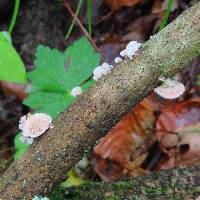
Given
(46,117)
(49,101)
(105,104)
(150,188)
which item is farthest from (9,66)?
(150,188)

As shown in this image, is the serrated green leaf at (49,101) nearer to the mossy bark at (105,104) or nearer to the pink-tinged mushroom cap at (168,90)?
the mossy bark at (105,104)

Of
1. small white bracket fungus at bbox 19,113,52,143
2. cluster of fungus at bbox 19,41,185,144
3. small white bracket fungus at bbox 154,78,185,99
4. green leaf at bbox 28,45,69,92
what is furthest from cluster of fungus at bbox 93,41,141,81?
green leaf at bbox 28,45,69,92

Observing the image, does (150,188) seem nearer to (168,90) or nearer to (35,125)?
(168,90)

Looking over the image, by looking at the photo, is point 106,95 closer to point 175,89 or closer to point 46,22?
point 175,89

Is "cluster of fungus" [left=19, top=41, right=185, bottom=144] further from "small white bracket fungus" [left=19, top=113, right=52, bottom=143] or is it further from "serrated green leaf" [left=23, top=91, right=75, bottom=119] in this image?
"serrated green leaf" [left=23, top=91, right=75, bottom=119]

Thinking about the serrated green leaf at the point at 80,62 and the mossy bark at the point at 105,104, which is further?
the serrated green leaf at the point at 80,62

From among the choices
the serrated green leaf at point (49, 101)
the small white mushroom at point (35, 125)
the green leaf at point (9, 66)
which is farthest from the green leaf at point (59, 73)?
the small white mushroom at point (35, 125)

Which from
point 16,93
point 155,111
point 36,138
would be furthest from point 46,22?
point 36,138
